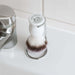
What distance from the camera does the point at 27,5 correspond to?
1.73 ft

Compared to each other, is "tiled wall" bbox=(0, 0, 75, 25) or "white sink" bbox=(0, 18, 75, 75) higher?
"tiled wall" bbox=(0, 0, 75, 25)

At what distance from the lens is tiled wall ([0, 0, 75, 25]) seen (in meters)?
0.49

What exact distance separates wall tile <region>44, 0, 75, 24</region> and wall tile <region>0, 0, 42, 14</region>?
0.02 m

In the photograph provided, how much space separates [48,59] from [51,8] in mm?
107

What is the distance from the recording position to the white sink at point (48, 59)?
18.7 inches

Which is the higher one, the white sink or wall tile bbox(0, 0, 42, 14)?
wall tile bbox(0, 0, 42, 14)

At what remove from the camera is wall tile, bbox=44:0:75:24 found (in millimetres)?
485

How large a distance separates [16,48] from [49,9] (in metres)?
0.11

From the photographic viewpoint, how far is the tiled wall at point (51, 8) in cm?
49

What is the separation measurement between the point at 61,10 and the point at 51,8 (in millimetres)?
22

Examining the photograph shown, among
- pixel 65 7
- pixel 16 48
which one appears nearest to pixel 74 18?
pixel 65 7

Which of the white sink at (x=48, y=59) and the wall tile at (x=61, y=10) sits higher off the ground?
the wall tile at (x=61, y=10)

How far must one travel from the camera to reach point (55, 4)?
0.49 meters

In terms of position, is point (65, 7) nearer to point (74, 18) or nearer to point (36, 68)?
point (74, 18)
